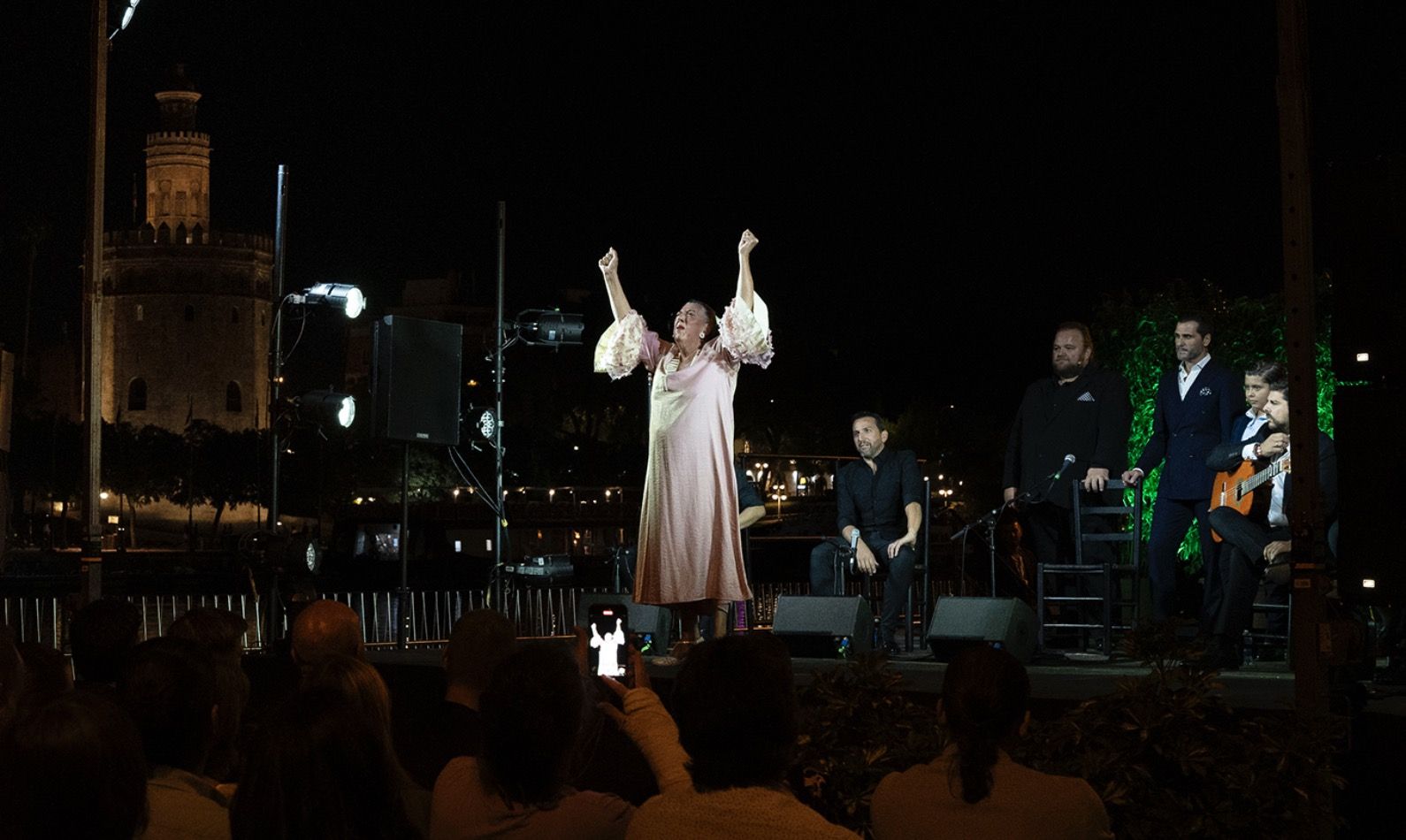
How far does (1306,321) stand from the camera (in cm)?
485

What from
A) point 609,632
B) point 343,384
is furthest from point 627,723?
point 343,384

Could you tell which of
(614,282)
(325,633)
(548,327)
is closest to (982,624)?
(614,282)

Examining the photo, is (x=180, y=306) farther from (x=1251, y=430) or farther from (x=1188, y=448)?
(x=1251, y=430)

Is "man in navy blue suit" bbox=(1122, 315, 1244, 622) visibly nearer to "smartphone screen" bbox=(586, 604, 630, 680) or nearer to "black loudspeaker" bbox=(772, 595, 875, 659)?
"black loudspeaker" bbox=(772, 595, 875, 659)

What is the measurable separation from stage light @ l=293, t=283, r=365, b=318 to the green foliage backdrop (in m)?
6.29

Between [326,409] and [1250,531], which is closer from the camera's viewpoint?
[1250,531]

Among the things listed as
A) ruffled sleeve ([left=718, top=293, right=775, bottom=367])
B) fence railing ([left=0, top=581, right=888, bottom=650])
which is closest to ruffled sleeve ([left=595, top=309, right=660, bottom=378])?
ruffled sleeve ([left=718, top=293, right=775, bottom=367])

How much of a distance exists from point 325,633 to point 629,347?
3.27 meters

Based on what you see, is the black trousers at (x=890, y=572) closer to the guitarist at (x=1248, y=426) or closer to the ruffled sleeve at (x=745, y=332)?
the guitarist at (x=1248, y=426)

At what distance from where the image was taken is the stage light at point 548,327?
35.8 ft

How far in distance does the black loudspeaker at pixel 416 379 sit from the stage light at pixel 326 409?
Answer: 33.1 inches

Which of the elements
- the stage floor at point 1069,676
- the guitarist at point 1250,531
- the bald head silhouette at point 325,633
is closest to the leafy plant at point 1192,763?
the stage floor at point 1069,676

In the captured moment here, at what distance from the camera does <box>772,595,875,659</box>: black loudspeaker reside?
816 centimetres

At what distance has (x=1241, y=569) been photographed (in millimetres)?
7461
